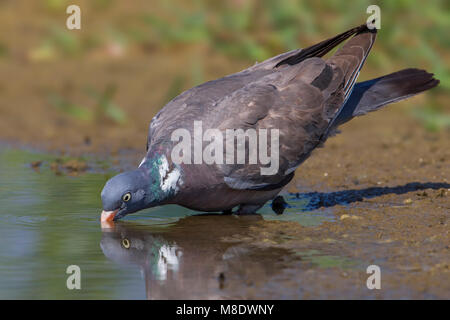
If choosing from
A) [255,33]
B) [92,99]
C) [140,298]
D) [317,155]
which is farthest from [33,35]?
[140,298]

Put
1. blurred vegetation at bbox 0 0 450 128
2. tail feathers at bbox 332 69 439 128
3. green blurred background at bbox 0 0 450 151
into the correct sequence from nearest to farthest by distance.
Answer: tail feathers at bbox 332 69 439 128 → green blurred background at bbox 0 0 450 151 → blurred vegetation at bbox 0 0 450 128

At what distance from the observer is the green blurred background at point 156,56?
9.64m

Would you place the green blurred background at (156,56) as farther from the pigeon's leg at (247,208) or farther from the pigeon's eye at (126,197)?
the pigeon's eye at (126,197)

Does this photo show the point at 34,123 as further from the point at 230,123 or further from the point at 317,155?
the point at 230,123

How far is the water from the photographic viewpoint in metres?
4.37

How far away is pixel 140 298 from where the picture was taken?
4.20 m

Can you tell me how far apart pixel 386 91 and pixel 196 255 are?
2573mm

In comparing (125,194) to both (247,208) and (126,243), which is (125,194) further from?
(247,208)

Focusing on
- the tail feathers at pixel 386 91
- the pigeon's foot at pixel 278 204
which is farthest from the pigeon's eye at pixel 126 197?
the tail feathers at pixel 386 91

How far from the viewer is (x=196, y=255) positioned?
198 inches

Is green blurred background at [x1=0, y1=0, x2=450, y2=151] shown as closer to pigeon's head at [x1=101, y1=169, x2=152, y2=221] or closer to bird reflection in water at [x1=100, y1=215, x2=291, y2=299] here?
pigeon's head at [x1=101, y1=169, x2=152, y2=221]

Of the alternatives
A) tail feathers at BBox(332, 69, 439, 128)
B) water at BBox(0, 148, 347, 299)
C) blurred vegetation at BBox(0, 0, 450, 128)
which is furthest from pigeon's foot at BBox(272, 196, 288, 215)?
blurred vegetation at BBox(0, 0, 450, 128)

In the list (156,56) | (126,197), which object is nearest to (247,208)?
(126,197)

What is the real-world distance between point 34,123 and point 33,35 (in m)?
2.71
